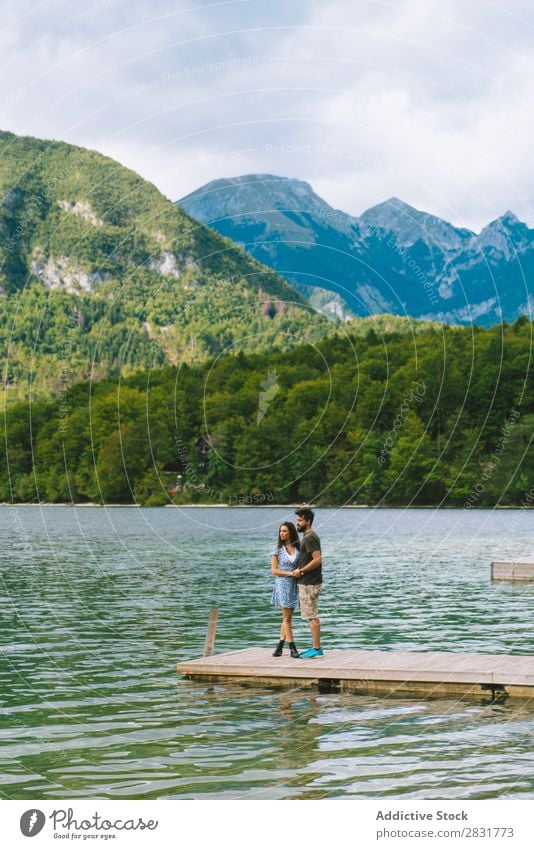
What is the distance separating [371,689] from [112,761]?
638 centimetres

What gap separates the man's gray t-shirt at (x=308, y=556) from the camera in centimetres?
2244

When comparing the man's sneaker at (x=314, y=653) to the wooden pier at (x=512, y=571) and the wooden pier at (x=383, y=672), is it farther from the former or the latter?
the wooden pier at (x=512, y=571)

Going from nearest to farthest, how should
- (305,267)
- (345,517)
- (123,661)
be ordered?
(123,661) → (305,267) → (345,517)

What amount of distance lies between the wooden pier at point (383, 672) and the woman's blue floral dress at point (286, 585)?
1288mm

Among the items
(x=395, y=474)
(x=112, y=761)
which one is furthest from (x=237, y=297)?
(x=395, y=474)

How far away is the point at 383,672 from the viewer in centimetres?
2281

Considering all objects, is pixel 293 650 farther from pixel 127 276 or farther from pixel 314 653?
pixel 127 276

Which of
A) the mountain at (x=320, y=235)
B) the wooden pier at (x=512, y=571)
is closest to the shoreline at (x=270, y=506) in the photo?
the mountain at (x=320, y=235)

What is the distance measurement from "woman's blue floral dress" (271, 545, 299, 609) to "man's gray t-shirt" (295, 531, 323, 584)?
5.3 inches

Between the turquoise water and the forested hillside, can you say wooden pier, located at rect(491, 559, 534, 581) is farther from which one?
the forested hillside

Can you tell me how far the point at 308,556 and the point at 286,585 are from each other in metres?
0.83

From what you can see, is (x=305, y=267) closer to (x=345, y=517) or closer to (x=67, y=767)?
(x=345, y=517)

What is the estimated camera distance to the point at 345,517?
128000 mm

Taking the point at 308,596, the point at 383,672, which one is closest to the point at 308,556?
the point at 308,596
